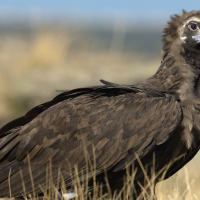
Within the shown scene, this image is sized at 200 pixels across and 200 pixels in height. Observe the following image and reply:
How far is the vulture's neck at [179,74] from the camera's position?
4543 mm

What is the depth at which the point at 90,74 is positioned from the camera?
453 inches

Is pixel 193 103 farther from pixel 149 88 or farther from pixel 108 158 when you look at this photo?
pixel 108 158

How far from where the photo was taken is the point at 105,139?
4.13 meters

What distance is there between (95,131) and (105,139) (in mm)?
131

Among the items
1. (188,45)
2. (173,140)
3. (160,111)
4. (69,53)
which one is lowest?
(69,53)

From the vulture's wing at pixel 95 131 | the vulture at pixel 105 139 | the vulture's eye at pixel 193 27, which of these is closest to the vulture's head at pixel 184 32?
the vulture's eye at pixel 193 27

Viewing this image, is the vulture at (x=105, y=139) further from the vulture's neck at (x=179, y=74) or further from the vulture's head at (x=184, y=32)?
the vulture's head at (x=184, y=32)

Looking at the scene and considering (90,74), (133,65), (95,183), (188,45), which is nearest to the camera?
(95,183)

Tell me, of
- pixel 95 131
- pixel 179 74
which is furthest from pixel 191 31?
pixel 95 131

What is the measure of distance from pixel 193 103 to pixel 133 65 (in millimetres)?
8745

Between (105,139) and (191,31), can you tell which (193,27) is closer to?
(191,31)

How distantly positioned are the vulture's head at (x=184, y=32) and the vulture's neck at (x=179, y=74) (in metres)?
0.05

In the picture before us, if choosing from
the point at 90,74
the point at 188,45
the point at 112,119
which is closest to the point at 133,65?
the point at 90,74

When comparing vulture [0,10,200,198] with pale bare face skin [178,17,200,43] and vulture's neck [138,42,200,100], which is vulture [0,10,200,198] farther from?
pale bare face skin [178,17,200,43]
